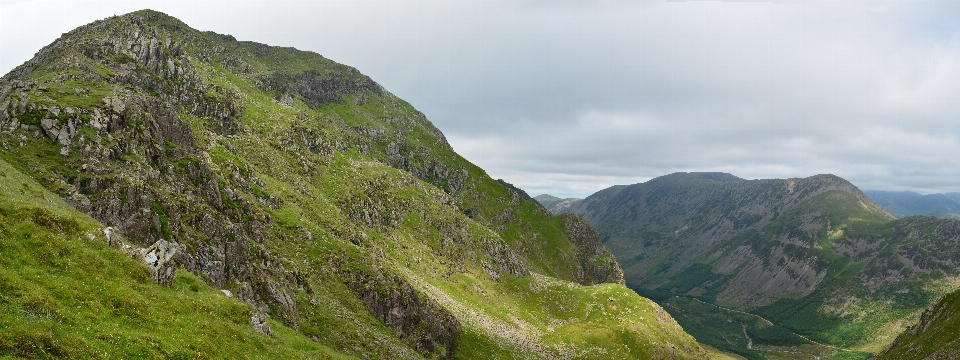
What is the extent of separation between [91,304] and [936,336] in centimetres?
15634

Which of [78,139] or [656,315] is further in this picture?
[656,315]

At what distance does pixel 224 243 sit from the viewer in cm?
5794

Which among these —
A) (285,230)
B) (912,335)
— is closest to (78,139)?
(285,230)

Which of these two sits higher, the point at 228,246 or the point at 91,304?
the point at 91,304

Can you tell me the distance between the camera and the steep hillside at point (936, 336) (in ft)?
304

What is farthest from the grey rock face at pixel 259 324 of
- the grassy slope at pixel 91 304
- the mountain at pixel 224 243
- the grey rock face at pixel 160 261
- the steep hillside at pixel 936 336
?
the steep hillside at pixel 936 336

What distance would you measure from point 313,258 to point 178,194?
936 inches

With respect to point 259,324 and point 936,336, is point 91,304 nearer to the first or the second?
point 259,324

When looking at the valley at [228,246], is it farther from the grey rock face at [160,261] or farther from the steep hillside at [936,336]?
the steep hillside at [936,336]

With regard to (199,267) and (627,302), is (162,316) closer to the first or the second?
(199,267)

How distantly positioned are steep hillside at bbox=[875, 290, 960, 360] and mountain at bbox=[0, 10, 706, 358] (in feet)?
Result: 157

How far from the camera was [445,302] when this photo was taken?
101125 mm

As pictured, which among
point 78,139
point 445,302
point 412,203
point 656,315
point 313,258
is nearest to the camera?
point 78,139

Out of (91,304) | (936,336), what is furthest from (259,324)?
(936,336)
